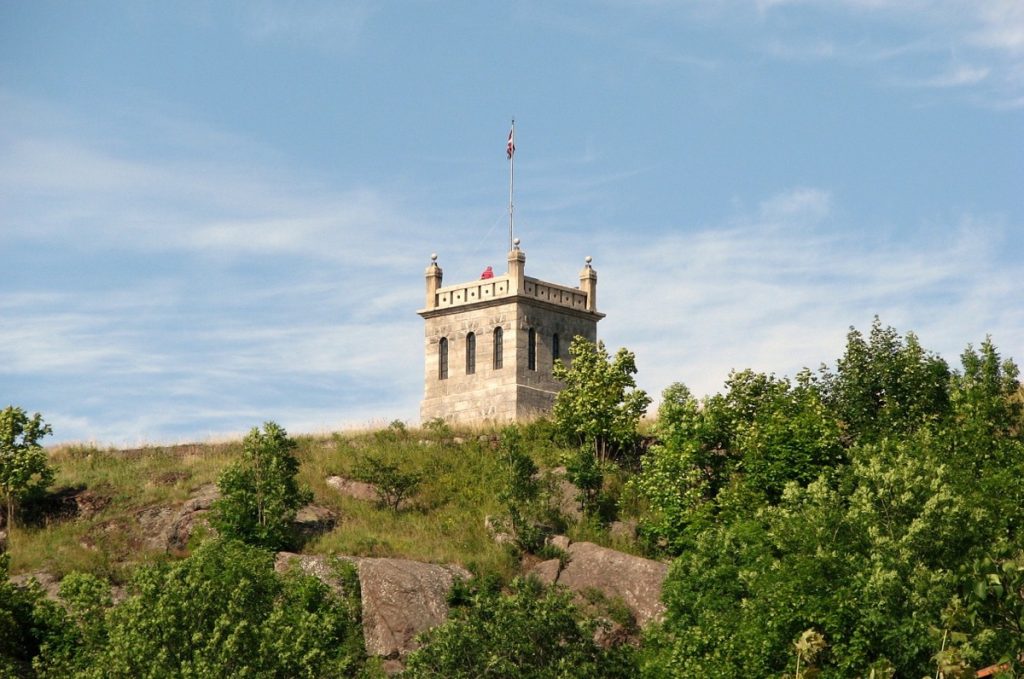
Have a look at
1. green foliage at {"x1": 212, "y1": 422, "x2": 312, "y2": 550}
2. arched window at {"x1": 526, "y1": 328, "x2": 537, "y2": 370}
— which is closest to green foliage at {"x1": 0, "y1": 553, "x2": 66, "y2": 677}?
green foliage at {"x1": 212, "y1": 422, "x2": 312, "y2": 550}

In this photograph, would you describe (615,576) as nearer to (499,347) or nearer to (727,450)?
(727,450)

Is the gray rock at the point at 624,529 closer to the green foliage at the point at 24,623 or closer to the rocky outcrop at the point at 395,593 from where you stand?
the rocky outcrop at the point at 395,593

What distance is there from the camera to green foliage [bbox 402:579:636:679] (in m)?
45.7

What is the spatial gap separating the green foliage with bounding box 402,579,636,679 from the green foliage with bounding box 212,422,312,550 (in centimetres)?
1204

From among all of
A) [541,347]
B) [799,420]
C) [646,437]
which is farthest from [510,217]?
[799,420]

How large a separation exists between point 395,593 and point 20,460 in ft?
64.2

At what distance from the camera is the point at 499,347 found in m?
73.6

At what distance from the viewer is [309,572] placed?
181 ft

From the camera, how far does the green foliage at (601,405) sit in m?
65.0

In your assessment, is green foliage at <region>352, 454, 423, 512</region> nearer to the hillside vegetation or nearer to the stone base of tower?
the hillside vegetation

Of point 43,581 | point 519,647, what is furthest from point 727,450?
point 43,581

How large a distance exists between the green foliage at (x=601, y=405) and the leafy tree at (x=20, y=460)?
20.9 meters

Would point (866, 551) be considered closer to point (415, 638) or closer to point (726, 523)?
point (726, 523)

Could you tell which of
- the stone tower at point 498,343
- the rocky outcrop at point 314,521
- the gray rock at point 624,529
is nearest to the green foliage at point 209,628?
the rocky outcrop at point 314,521
